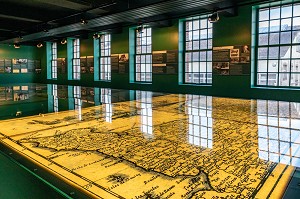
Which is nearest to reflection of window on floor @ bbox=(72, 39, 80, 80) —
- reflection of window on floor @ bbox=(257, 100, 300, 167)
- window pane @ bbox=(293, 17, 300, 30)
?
window pane @ bbox=(293, 17, 300, 30)

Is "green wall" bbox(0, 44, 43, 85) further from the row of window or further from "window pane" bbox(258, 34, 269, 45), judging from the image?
"window pane" bbox(258, 34, 269, 45)

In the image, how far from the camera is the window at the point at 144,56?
10855 millimetres

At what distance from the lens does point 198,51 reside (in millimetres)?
9266

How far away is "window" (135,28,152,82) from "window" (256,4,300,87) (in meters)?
4.43

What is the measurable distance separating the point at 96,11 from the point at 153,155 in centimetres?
709

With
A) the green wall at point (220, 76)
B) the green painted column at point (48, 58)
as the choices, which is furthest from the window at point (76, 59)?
the green wall at point (220, 76)

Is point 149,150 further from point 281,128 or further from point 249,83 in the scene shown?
point 249,83

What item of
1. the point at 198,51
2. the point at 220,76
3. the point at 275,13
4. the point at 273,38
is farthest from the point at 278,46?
the point at 198,51

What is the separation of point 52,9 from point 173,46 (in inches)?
173

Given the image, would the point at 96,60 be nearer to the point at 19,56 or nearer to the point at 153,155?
the point at 19,56

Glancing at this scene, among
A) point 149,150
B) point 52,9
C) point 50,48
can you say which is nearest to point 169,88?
point 52,9

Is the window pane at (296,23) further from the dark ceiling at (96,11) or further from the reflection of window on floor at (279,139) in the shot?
the reflection of window on floor at (279,139)

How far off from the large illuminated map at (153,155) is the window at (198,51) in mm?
6338

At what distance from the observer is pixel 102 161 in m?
1.62
